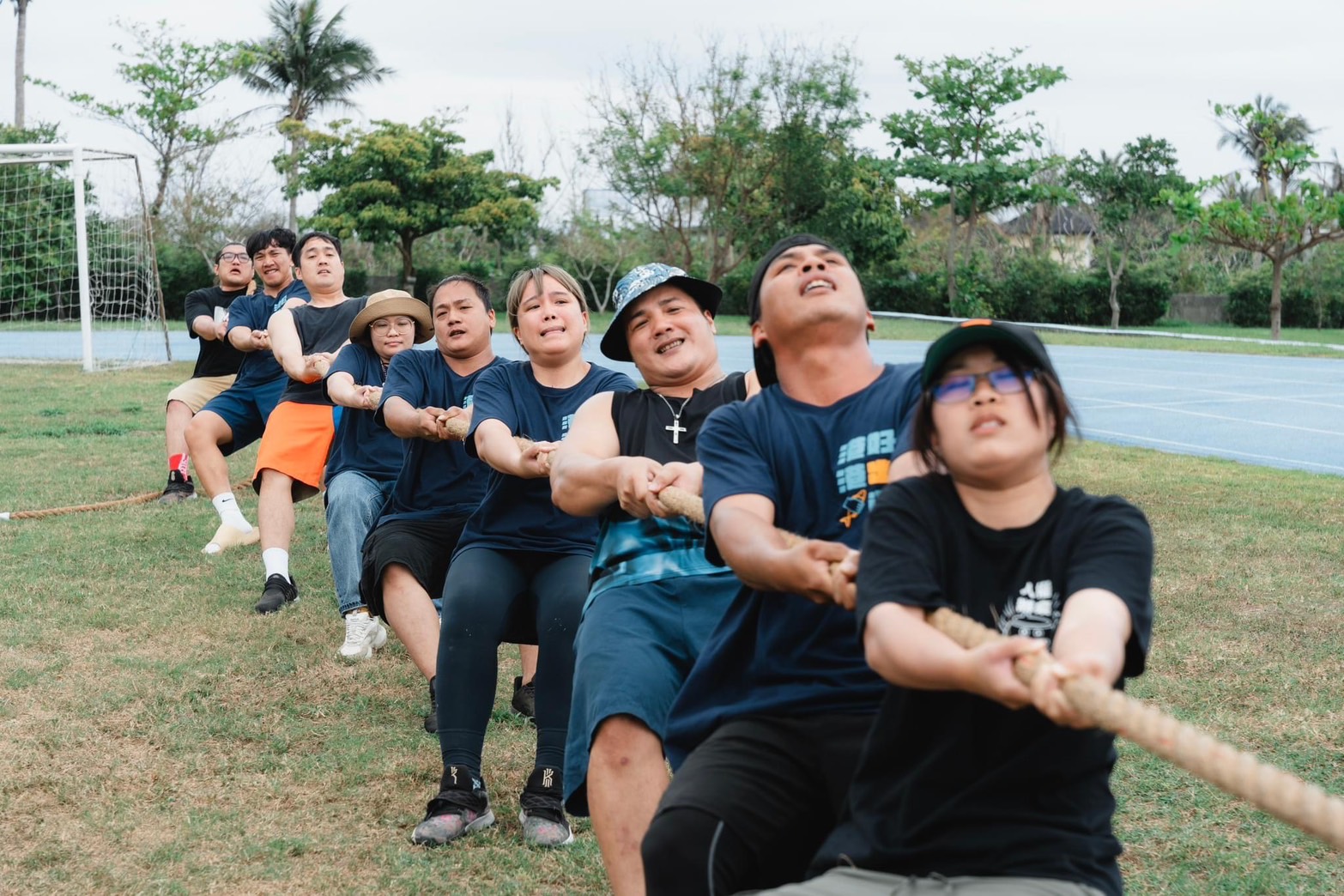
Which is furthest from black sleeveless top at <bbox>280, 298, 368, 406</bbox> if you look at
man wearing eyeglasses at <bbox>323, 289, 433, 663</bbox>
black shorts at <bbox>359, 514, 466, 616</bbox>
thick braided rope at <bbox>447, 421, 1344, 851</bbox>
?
thick braided rope at <bbox>447, 421, 1344, 851</bbox>

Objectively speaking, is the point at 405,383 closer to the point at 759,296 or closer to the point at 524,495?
the point at 524,495

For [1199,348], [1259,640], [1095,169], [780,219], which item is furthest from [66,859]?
[1095,169]

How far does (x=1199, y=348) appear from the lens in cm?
2803

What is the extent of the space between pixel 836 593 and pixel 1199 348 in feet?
91.7

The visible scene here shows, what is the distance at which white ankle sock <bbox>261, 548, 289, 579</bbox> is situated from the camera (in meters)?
6.48

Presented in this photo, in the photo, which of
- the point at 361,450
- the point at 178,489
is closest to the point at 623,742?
the point at 361,450

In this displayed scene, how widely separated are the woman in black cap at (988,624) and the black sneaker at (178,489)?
302 inches

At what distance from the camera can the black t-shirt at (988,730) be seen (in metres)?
2.00

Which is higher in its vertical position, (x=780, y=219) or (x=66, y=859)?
(x=780, y=219)

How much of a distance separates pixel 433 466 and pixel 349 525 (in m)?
0.68

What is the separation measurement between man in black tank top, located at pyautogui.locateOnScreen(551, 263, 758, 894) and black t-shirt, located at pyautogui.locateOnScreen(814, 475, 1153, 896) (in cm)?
94

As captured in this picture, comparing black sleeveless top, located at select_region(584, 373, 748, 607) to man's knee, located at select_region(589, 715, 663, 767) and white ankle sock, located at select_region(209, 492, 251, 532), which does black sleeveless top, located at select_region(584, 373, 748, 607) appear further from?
white ankle sock, located at select_region(209, 492, 251, 532)

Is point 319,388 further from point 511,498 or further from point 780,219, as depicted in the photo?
point 780,219

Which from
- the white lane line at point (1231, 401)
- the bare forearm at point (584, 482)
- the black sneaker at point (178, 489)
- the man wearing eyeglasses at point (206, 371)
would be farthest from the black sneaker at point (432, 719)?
the white lane line at point (1231, 401)
